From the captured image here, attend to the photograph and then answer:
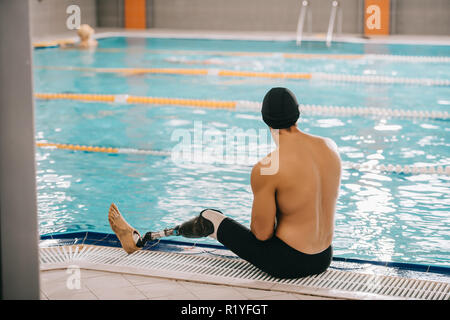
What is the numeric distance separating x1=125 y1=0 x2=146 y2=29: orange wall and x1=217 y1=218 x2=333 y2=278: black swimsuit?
14958mm

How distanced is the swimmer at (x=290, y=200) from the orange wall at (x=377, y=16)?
43.9 feet

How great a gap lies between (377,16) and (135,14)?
6225mm

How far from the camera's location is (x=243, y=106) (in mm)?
8438

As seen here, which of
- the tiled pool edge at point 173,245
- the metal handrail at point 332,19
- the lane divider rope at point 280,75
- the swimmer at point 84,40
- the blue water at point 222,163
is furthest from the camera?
the metal handrail at point 332,19

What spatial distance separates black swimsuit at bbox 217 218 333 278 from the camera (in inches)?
124

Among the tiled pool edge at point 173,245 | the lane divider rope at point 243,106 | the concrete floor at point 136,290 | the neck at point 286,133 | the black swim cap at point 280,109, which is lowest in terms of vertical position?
the tiled pool edge at point 173,245

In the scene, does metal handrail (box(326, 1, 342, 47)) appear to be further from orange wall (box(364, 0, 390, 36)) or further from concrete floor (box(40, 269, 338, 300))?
concrete floor (box(40, 269, 338, 300))

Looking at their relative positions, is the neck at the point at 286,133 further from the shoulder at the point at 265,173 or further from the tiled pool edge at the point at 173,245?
the tiled pool edge at the point at 173,245

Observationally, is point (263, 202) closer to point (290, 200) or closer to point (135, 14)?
point (290, 200)

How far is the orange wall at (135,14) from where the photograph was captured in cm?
1753

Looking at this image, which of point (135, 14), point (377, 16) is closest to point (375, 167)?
point (377, 16)

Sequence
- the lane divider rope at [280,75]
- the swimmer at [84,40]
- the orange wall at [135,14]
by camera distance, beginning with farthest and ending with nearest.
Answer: the orange wall at [135,14] < the swimmer at [84,40] < the lane divider rope at [280,75]

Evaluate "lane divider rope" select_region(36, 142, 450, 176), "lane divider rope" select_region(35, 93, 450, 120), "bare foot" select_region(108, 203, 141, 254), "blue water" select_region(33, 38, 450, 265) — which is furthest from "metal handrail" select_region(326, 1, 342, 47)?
"bare foot" select_region(108, 203, 141, 254)

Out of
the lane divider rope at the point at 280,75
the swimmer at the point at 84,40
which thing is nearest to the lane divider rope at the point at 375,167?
the lane divider rope at the point at 280,75
